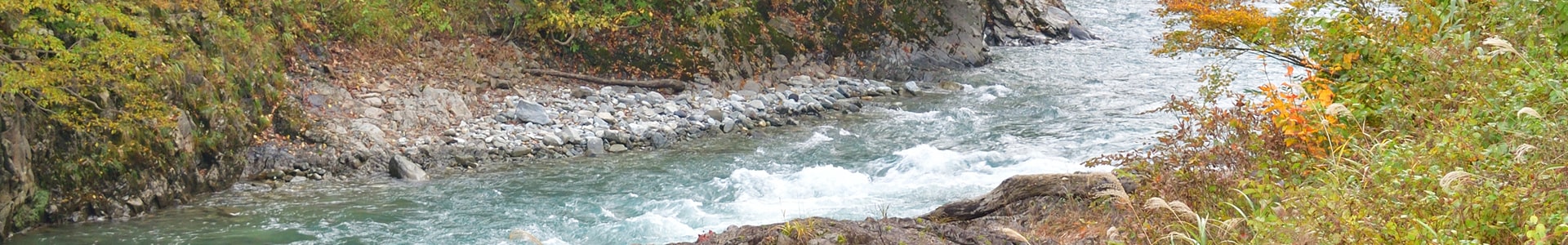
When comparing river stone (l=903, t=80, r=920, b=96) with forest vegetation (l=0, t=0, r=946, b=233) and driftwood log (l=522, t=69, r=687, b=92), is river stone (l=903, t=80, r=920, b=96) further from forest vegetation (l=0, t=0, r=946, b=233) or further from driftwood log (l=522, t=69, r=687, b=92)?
driftwood log (l=522, t=69, r=687, b=92)

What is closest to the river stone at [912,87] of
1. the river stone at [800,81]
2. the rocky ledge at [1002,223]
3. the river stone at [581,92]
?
the river stone at [800,81]

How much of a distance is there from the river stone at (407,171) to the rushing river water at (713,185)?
0.78 ft

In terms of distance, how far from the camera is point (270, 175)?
43.7ft

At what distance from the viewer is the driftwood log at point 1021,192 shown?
898 centimetres

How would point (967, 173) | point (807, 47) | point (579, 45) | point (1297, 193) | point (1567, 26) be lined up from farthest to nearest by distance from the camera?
1. point (807, 47)
2. point (579, 45)
3. point (967, 173)
4. point (1567, 26)
5. point (1297, 193)

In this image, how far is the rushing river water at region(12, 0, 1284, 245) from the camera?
10969 mm

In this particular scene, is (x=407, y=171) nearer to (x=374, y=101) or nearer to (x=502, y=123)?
(x=374, y=101)

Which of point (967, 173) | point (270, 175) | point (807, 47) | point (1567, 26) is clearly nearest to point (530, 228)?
point (270, 175)

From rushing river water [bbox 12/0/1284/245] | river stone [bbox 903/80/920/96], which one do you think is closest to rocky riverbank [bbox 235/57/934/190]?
rushing river water [bbox 12/0/1284/245]

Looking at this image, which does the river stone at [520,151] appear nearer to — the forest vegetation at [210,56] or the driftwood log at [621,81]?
the forest vegetation at [210,56]

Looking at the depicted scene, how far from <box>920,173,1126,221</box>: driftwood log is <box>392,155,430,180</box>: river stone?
643cm

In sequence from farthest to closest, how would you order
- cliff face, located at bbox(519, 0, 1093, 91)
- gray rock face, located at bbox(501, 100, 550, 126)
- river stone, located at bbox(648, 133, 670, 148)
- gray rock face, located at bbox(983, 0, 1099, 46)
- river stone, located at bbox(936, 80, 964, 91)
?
gray rock face, located at bbox(983, 0, 1099, 46)
river stone, located at bbox(936, 80, 964, 91)
cliff face, located at bbox(519, 0, 1093, 91)
gray rock face, located at bbox(501, 100, 550, 126)
river stone, located at bbox(648, 133, 670, 148)

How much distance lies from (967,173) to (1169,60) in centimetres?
1091

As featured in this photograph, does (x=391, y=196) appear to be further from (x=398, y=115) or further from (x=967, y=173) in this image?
(x=967, y=173)
